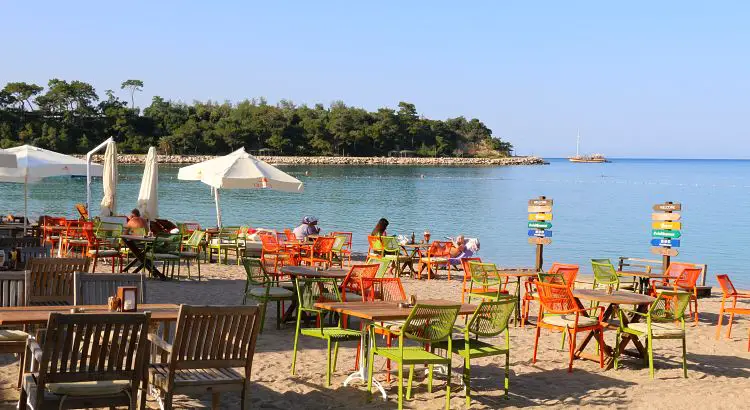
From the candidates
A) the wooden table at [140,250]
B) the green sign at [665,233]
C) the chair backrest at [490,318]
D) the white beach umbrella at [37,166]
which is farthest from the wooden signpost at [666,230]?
the white beach umbrella at [37,166]

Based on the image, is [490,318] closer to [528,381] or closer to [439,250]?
[528,381]

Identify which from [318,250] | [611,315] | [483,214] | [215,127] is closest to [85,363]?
[611,315]

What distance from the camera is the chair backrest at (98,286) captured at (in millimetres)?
5707

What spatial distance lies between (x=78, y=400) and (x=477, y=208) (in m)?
39.3

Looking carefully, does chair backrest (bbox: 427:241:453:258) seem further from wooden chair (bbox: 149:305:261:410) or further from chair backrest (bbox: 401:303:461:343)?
wooden chair (bbox: 149:305:261:410)

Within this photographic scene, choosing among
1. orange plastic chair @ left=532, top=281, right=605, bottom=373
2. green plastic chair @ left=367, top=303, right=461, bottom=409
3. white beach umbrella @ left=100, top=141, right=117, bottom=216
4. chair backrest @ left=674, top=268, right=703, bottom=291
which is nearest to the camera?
green plastic chair @ left=367, top=303, right=461, bottom=409

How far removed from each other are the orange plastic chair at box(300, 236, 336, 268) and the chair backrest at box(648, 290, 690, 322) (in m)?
6.72

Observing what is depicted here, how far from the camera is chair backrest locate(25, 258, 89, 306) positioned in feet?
20.1

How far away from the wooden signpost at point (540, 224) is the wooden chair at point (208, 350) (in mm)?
10368

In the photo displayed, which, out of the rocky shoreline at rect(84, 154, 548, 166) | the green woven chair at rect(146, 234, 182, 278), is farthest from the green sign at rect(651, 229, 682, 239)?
the rocky shoreline at rect(84, 154, 548, 166)

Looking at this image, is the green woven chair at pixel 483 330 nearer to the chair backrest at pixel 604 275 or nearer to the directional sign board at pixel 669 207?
the chair backrest at pixel 604 275

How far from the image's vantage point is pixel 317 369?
647 centimetres

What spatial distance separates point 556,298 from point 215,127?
358 ft

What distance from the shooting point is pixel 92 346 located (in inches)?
156
